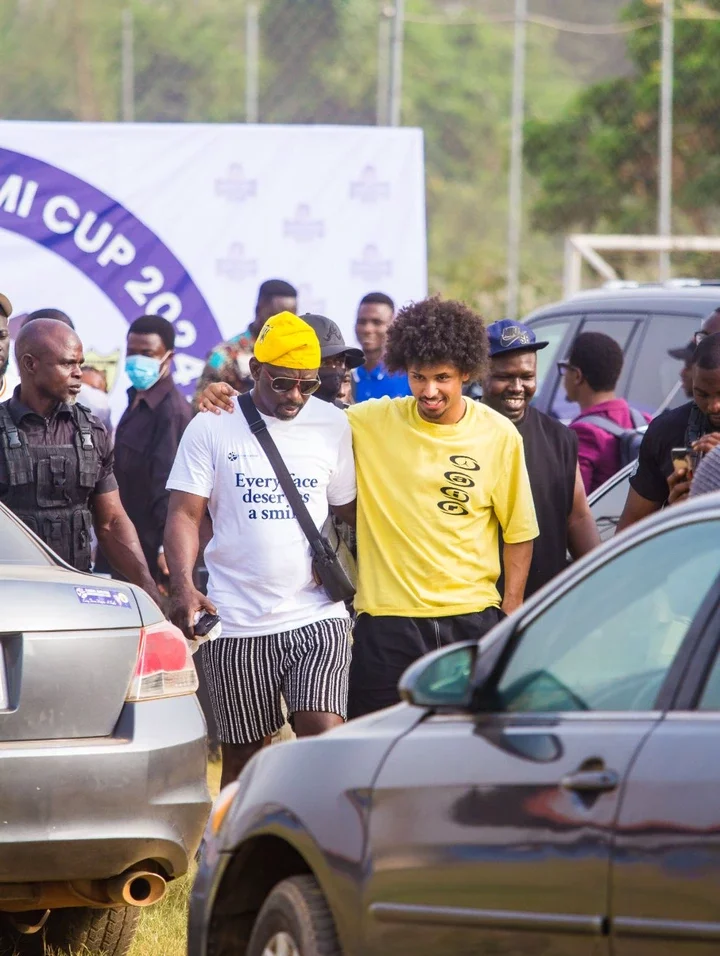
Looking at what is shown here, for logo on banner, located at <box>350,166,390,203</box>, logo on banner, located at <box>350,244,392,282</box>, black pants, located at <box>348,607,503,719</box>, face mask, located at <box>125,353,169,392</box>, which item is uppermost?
logo on banner, located at <box>350,166,390,203</box>

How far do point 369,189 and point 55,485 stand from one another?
192 inches

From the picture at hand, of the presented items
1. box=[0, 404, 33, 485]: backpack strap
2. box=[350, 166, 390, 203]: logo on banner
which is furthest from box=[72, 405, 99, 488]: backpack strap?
box=[350, 166, 390, 203]: logo on banner

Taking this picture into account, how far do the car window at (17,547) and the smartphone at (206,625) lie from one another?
596mm

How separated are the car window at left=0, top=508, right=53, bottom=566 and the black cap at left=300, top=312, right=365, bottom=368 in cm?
199

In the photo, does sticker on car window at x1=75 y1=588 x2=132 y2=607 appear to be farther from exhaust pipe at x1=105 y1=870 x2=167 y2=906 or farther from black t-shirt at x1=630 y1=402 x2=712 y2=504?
black t-shirt at x1=630 y1=402 x2=712 y2=504

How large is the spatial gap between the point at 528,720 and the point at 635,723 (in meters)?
0.29

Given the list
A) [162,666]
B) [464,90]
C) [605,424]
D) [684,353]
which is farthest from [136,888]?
[464,90]

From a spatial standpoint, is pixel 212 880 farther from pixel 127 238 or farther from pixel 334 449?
pixel 127 238

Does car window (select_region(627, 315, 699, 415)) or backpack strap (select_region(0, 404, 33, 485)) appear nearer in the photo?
backpack strap (select_region(0, 404, 33, 485))

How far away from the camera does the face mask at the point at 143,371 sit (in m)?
8.42

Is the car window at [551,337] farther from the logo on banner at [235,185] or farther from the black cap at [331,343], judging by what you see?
the black cap at [331,343]

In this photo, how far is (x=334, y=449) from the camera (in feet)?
18.6

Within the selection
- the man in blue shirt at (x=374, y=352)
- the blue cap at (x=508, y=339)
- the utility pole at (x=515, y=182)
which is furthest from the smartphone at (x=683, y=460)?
the utility pole at (x=515, y=182)

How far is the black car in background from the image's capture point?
2992 millimetres
